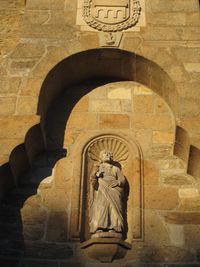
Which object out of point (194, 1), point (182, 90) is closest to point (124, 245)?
point (182, 90)

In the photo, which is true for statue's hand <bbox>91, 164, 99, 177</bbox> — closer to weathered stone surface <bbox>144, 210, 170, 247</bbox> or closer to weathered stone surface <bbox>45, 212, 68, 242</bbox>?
weathered stone surface <bbox>45, 212, 68, 242</bbox>

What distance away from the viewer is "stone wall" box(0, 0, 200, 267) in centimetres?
583

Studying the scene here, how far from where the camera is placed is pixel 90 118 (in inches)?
271

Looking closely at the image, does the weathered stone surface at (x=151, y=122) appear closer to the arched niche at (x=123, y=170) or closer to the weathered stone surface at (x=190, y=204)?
the arched niche at (x=123, y=170)

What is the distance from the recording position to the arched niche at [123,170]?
5.88m

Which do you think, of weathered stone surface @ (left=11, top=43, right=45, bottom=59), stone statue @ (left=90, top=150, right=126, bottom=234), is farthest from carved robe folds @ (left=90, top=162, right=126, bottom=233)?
weathered stone surface @ (left=11, top=43, right=45, bottom=59)

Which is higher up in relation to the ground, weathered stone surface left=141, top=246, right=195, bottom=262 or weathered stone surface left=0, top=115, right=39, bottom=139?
weathered stone surface left=0, top=115, right=39, bottom=139

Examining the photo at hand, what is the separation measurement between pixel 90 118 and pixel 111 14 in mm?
1642

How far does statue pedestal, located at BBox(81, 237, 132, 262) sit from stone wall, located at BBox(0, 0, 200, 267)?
0.42 feet

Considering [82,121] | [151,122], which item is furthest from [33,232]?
[151,122]

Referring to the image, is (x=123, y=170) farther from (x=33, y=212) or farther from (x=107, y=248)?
(x=33, y=212)

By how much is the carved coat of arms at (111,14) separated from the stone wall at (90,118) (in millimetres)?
182

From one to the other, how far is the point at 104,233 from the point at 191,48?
3.01 meters

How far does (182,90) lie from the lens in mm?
6496
